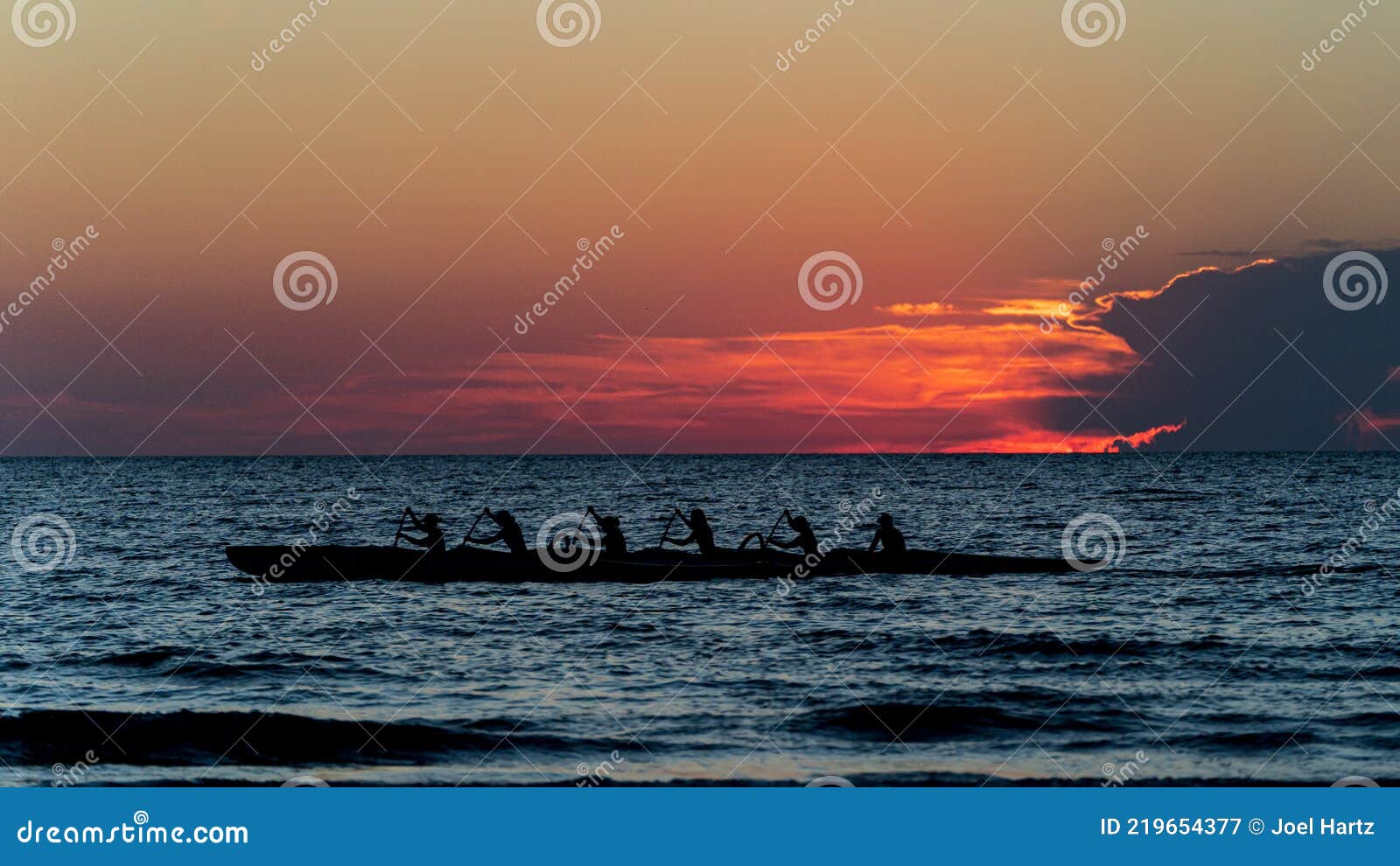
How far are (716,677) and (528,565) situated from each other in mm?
10654

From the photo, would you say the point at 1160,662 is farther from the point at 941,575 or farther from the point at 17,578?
the point at 17,578

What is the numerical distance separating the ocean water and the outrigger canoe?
484 mm

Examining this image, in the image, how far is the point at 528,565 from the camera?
3041 cm

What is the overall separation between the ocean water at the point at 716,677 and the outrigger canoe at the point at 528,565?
48 cm

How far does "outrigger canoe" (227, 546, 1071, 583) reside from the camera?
2995 cm

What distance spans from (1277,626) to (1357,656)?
11.6 feet

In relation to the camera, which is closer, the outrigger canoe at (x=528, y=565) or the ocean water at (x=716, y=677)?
the ocean water at (x=716, y=677)

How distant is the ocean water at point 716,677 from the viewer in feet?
52.1

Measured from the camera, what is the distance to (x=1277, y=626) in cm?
2611

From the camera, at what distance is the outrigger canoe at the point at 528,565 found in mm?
29953

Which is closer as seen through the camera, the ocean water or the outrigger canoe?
the ocean water

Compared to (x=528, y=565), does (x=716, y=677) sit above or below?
below

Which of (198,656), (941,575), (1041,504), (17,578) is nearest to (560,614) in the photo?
(198,656)

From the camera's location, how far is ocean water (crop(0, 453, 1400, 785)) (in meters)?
15.9
